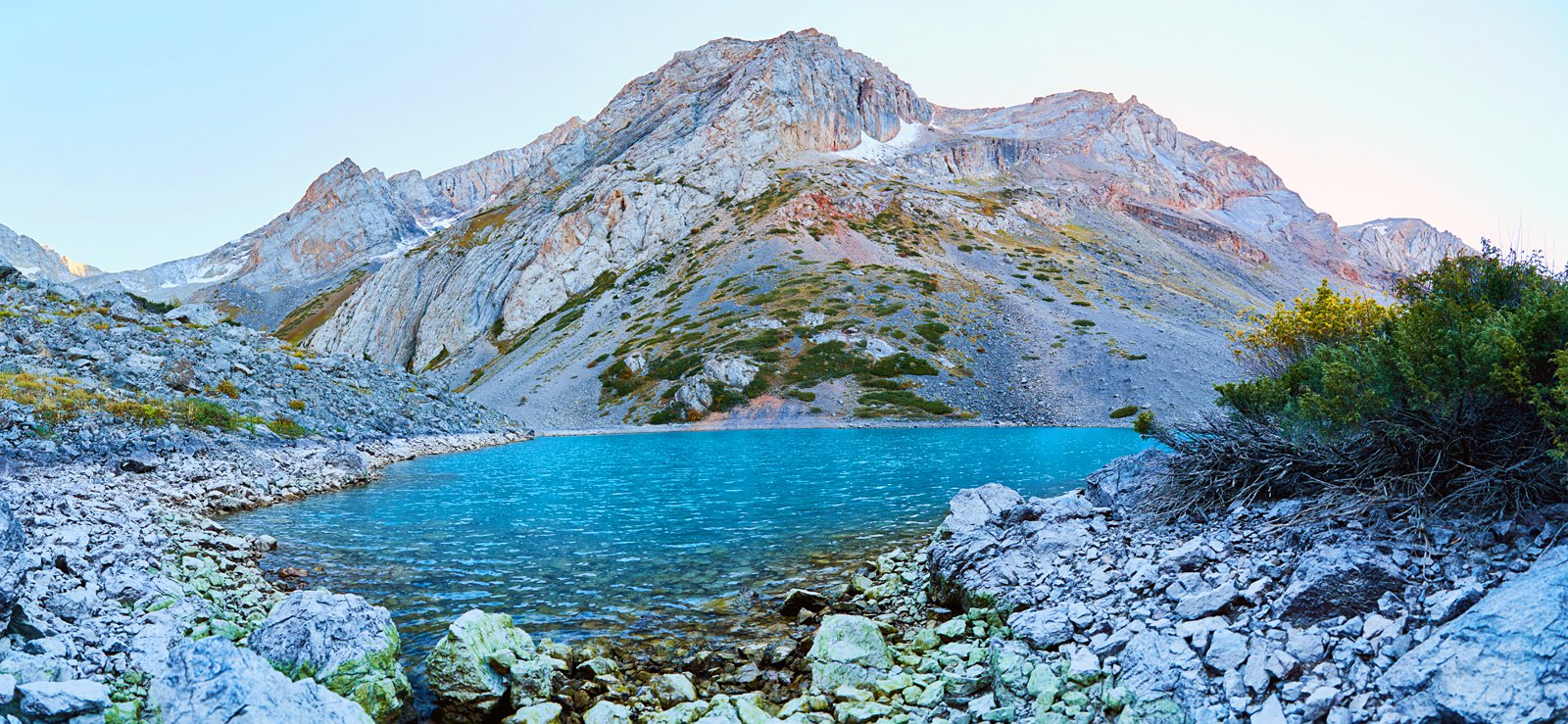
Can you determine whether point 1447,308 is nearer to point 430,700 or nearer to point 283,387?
point 430,700

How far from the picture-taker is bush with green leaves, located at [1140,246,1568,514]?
9516 millimetres

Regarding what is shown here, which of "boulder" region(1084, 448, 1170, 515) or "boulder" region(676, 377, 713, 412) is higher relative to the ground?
"boulder" region(1084, 448, 1170, 515)

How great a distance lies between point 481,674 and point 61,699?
465 centimetres

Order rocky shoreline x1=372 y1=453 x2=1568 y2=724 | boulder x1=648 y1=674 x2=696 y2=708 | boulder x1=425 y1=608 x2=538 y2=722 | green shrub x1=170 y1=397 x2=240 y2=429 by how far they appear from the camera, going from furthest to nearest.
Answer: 1. green shrub x1=170 y1=397 x2=240 y2=429
2. boulder x1=648 y1=674 x2=696 y2=708
3. boulder x1=425 y1=608 x2=538 y2=722
4. rocky shoreline x1=372 y1=453 x2=1568 y2=724

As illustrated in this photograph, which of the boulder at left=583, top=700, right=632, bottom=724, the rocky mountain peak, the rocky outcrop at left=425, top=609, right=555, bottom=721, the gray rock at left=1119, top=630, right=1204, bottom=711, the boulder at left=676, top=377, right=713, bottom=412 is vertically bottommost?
the boulder at left=676, top=377, right=713, bottom=412

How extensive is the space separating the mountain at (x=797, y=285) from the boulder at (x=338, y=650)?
69.3 metres

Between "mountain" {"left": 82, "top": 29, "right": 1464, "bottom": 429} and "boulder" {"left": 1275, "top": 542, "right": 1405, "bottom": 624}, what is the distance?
7060 centimetres

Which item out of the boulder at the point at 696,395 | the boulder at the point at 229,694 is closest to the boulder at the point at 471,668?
the boulder at the point at 229,694

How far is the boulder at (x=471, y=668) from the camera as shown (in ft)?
34.6

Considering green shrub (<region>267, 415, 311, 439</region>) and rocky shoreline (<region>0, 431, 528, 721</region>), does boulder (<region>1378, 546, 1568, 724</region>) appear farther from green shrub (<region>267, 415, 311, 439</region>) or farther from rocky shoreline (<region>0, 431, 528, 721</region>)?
green shrub (<region>267, 415, 311, 439</region>)

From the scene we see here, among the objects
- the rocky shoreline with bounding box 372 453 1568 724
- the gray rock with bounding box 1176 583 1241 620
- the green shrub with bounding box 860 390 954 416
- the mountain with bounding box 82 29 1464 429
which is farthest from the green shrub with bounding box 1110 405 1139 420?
the gray rock with bounding box 1176 583 1241 620

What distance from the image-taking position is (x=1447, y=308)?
38.7ft

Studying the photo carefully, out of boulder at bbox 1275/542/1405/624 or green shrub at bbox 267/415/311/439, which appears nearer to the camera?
boulder at bbox 1275/542/1405/624

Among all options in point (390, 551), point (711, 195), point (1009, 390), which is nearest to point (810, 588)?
point (390, 551)
